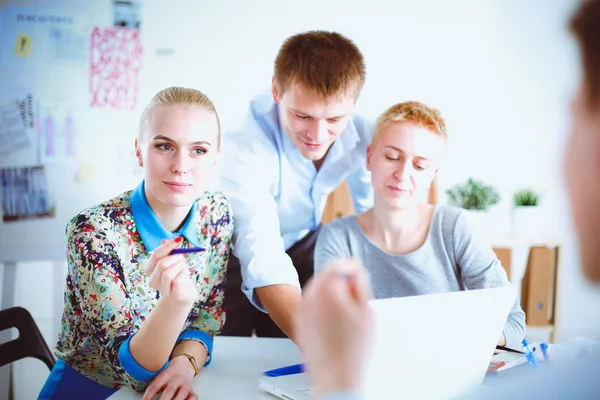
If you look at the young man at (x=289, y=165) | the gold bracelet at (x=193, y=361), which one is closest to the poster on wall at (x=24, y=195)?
the young man at (x=289, y=165)

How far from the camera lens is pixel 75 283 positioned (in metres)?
1.00

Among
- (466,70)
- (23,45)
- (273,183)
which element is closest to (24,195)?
(23,45)

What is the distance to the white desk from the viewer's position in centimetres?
86

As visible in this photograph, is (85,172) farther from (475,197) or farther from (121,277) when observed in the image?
(475,197)

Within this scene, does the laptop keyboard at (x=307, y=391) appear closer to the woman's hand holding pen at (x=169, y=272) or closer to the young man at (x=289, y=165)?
the woman's hand holding pen at (x=169, y=272)

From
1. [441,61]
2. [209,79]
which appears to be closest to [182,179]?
[209,79]

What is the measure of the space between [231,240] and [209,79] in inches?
68.7

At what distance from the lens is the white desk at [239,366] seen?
863 millimetres

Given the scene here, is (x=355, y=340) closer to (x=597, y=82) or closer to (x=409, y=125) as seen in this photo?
(x=597, y=82)

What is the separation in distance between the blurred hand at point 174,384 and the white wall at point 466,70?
2.09 m

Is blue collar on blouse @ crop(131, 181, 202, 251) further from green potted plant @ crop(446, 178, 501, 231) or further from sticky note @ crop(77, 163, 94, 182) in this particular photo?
green potted plant @ crop(446, 178, 501, 231)

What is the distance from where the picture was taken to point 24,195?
7.26 feet

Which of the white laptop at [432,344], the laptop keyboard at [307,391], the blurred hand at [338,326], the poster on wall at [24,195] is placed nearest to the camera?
the blurred hand at [338,326]

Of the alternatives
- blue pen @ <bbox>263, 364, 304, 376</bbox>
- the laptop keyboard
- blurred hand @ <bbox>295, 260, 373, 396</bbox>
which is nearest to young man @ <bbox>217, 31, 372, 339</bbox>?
blue pen @ <bbox>263, 364, 304, 376</bbox>
